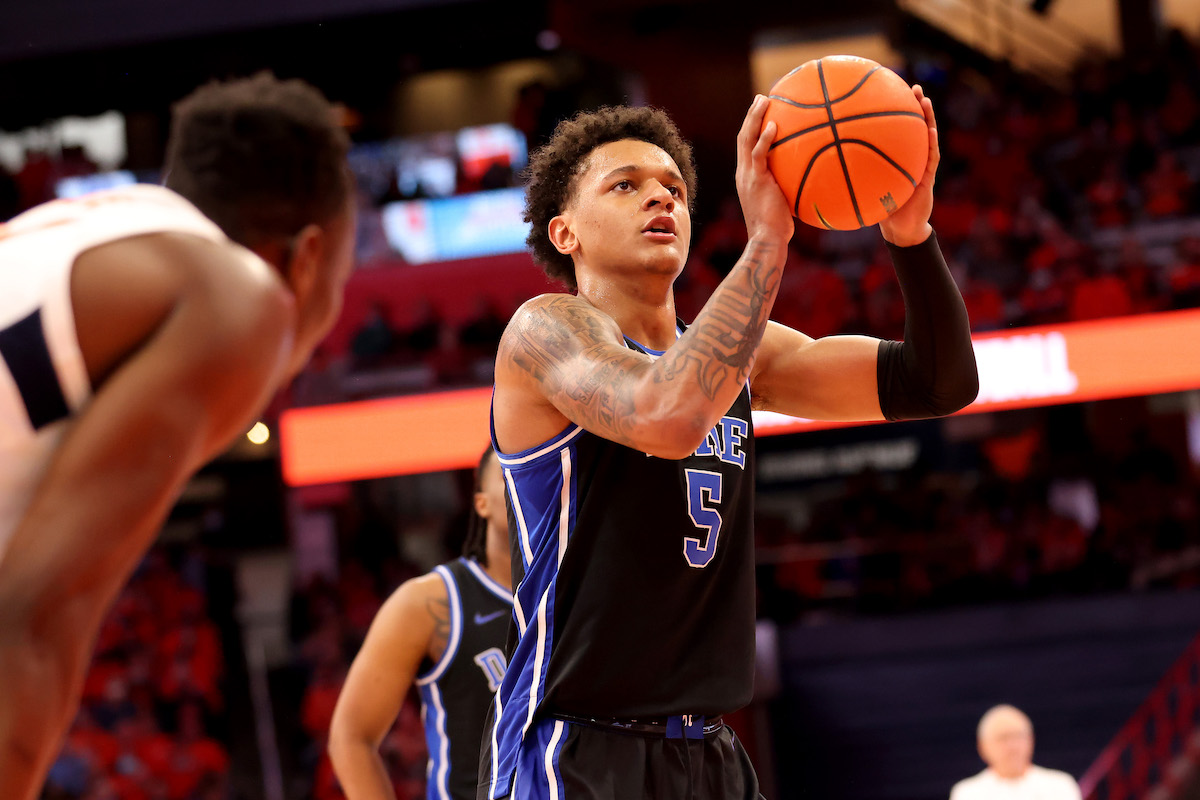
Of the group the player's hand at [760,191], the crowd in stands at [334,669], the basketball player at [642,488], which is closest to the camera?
the basketball player at [642,488]

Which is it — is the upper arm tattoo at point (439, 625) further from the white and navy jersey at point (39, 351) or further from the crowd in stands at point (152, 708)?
the crowd in stands at point (152, 708)

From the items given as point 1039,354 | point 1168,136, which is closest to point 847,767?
point 1039,354

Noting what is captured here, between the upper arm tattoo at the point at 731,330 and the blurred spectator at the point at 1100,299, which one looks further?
the blurred spectator at the point at 1100,299

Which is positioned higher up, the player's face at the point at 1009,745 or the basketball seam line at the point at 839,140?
the basketball seam line at the point at 839,140

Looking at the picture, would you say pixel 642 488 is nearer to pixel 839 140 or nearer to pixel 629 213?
pixel 629 213

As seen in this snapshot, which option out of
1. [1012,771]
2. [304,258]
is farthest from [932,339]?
[1012,771]

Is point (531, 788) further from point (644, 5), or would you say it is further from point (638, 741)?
point (644, 5)

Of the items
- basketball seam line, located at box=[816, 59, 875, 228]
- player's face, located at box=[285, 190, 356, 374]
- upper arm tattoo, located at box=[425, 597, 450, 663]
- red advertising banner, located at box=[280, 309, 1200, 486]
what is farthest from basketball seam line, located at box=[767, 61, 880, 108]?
red advertising banner, located at box=[280, 309, 1200, 486]

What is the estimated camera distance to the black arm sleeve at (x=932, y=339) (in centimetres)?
294

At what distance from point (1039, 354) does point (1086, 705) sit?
2.96 meters

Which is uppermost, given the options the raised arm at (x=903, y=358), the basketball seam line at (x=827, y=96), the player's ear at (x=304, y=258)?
the basketball seam line at (x=827, y=96)

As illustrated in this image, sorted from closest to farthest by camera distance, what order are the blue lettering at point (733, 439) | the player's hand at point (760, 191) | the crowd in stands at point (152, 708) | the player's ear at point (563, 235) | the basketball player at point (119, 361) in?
the basketball player at point (119, 361) → the player's hand at point (760, 191) → the blue lettering at point (733, 439) → the player's ear at point (563, 235) → the crowd in stands at point (152, 708)

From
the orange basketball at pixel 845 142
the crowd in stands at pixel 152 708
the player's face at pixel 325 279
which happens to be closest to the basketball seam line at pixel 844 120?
the orange basketball at pixel 845 142

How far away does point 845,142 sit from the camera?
2.74 meters
